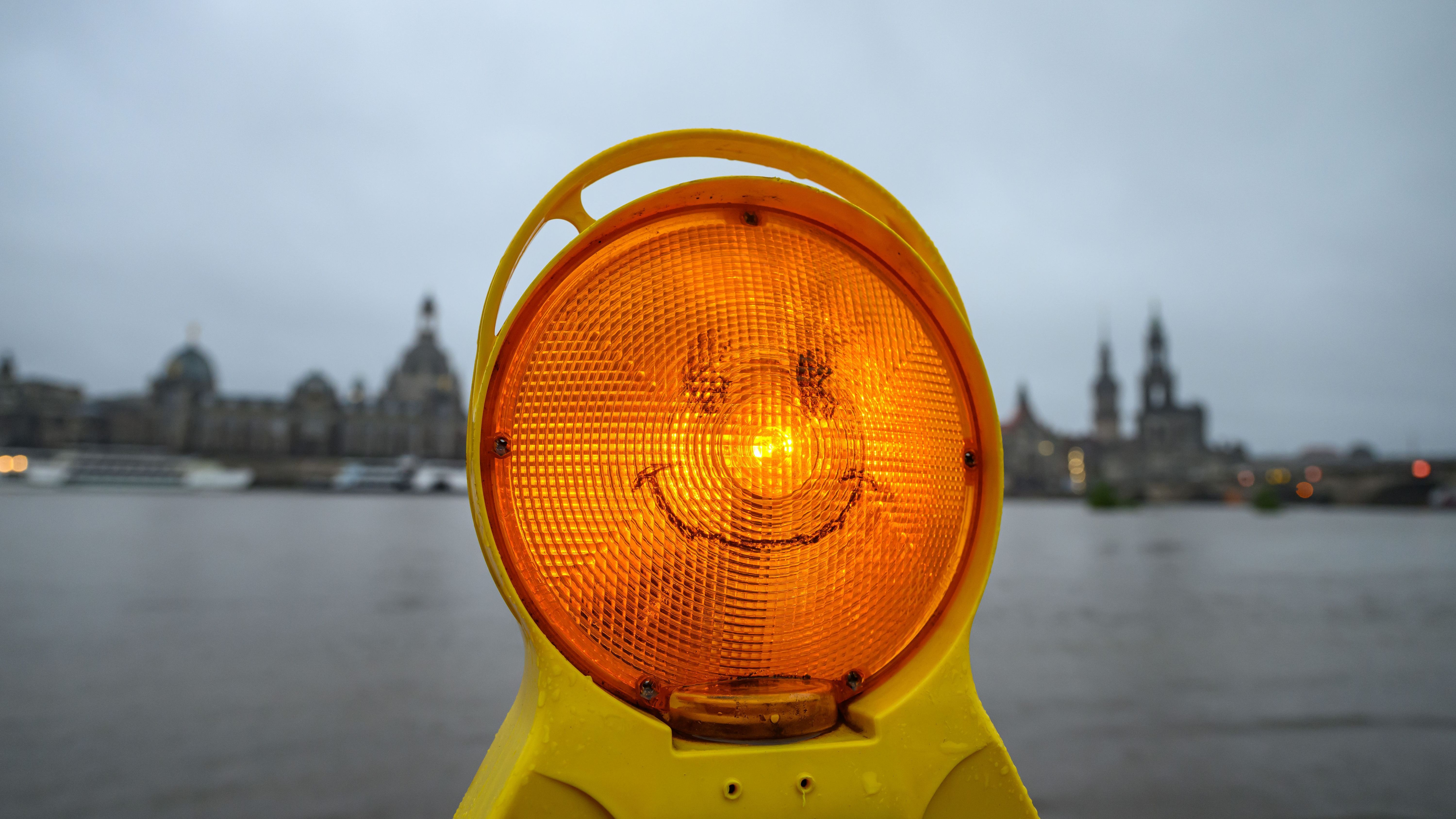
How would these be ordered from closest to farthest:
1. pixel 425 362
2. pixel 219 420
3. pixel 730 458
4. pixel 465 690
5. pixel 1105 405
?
pixel 730 458 < pixel 465 690 < pixel 219 420 < pixel 425 362 < pixel 1105 405

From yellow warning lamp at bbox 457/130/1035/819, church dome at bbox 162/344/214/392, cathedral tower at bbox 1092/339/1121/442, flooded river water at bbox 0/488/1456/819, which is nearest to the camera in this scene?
yellow warning lamp at bbox 457/130/1035/819

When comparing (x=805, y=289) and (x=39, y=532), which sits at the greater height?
(x=805, y=289)

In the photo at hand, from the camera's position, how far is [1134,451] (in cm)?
6938

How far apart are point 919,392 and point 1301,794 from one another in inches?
84.7

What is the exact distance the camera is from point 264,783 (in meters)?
1.97

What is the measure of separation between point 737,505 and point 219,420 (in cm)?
6976

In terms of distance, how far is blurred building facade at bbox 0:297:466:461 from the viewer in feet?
180

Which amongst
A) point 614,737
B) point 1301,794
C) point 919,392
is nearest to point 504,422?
point 614,737

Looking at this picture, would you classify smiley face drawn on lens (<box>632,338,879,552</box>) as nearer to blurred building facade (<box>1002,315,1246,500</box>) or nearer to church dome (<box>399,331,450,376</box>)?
blurred building facade (<box>1002,315,1246,500</box>)

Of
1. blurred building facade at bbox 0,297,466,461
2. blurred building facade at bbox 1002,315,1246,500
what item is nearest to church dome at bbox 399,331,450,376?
blurred building facade at bbox 0,297,466,461

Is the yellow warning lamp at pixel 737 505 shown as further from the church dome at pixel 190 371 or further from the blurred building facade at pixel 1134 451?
the church dome at pixel 190 371

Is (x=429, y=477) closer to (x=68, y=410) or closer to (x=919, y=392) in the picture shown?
(x=68, y=410)

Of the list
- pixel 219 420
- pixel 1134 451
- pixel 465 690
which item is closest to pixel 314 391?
pixel 219 420

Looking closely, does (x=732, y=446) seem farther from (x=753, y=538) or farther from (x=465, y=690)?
(x=465, y=690)
